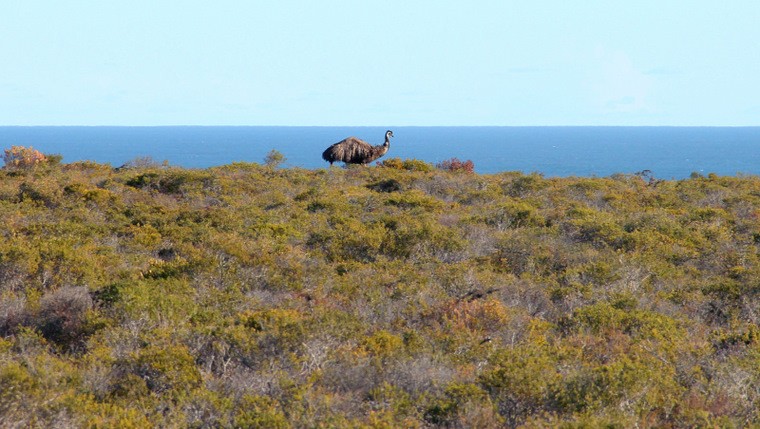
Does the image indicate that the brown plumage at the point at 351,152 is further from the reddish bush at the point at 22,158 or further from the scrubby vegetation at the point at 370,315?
the scrubby vegetation at the point at 370,315

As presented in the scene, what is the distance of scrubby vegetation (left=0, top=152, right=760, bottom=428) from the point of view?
6.82 m

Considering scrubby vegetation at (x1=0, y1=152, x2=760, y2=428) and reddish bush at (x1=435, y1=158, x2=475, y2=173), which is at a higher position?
reddish bush at (x1=435, y1=158, x2=475, y2=173)

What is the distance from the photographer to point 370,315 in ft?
32.0

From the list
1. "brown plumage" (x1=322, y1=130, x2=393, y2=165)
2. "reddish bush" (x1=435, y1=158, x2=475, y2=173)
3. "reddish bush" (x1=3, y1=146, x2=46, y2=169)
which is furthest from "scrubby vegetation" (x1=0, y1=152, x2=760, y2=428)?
"reddish bush" (x1=435, y1=158, x2=475, y2=173)

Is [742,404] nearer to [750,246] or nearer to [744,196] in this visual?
[750,246]

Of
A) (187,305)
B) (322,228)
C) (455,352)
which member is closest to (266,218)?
(322,228)

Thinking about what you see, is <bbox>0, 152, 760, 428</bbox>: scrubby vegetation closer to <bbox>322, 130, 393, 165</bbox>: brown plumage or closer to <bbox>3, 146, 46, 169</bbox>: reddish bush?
<bbox>3, 146, 46, 169</bbox>: reddish bush

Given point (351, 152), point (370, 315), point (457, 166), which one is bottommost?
point (370, 315)

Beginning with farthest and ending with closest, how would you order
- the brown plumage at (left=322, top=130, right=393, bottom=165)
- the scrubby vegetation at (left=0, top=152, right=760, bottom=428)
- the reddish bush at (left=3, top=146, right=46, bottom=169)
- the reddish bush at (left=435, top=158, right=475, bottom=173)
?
the reddish bush at (left=435, top=158, right=475, bottom=173)
the brown plumage at (left=322, top=130, right=393, bottom=165)
the reddish bush at (left=3, top=146, right=46, bottom=169)
the scrubby vegetation at (left=0, top=152, right=760, bottom=428)

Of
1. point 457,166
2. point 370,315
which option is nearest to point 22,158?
point 457,166

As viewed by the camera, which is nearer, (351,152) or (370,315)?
(370,315)

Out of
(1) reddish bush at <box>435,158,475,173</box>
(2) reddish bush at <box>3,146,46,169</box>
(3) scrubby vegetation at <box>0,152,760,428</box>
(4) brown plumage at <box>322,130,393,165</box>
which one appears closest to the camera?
(3) scrubby vegetation at <box>0,152,760,428</box>

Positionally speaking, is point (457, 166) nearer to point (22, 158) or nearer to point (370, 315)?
point (22, 158)

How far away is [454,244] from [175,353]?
703 cm
